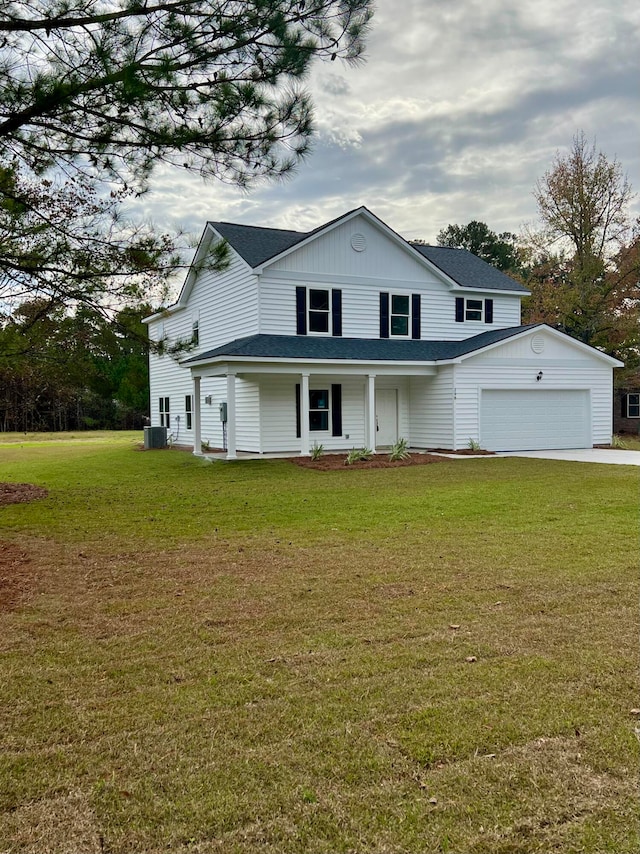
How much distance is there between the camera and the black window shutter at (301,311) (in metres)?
18.2

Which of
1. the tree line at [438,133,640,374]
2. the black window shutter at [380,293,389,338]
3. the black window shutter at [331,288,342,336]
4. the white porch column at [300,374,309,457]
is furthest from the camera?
the tree line at [438,133,640,374]

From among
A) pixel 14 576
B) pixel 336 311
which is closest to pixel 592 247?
A: pixel 336 311

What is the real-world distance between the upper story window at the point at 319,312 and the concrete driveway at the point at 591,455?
6.32 metres

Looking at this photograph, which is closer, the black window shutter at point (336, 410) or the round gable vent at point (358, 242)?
the black window shutter at point (336, 410)

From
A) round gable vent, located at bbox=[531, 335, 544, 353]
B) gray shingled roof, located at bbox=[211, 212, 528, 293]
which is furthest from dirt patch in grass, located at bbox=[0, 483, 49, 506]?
round gable vent, located at bbox=[531, 335, 544, 353]

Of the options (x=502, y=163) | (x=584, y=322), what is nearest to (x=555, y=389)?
(x=502, y=163)

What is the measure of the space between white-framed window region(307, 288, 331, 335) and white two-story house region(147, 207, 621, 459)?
1.3 inches

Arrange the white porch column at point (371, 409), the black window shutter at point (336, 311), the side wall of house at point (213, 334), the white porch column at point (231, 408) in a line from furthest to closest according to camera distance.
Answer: the black window shutter at point (336, 311), the side wall of house at point (213, 334), the white porch column at point (371, 409), the white porch column at point (231, 408)

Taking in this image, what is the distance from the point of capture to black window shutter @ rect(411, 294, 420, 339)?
20.2 meters

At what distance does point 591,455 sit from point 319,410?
796 cm

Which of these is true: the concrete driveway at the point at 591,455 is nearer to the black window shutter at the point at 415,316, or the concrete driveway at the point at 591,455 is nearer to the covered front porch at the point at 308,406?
the covered front porch at the point at 308,406

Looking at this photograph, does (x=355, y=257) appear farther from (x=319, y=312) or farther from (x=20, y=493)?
(x=20, y=493)

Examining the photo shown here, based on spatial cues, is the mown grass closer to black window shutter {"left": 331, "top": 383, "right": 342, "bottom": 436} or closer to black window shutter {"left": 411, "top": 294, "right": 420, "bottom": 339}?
black window shutter {"left": 331, "top": 383, "right": 342, "bottom": 436}

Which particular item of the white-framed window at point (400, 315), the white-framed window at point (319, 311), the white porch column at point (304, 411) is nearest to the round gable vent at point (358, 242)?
the white-framed window at point (319, 311)
